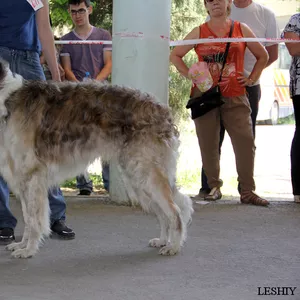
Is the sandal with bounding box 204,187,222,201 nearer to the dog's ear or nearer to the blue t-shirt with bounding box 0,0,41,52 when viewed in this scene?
the blue t-shirt with bounding box 0,0,41,52

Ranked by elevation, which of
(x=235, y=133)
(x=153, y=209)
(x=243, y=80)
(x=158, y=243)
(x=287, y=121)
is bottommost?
(x=287, y=121)

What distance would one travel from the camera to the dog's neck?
15.7ft

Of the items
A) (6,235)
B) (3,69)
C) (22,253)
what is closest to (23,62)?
(3,69)

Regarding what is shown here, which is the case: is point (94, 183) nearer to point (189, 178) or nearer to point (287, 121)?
point (189, 178)

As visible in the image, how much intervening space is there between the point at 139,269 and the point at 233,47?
129 inches

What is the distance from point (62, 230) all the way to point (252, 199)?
8.24 feet

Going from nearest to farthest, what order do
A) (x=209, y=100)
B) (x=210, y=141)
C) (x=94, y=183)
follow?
(x=209, y=100) < (x=210, y=141) < (x=94, y=183)

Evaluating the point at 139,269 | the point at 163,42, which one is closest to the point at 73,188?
the point at 163,42

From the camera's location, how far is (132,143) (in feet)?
16.0

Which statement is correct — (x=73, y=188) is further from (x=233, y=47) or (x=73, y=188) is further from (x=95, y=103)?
(x=95, y=103)

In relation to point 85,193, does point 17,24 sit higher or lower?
higher

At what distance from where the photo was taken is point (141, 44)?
6938 mm

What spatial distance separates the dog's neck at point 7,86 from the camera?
4.79m

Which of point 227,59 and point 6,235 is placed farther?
point 227,59
